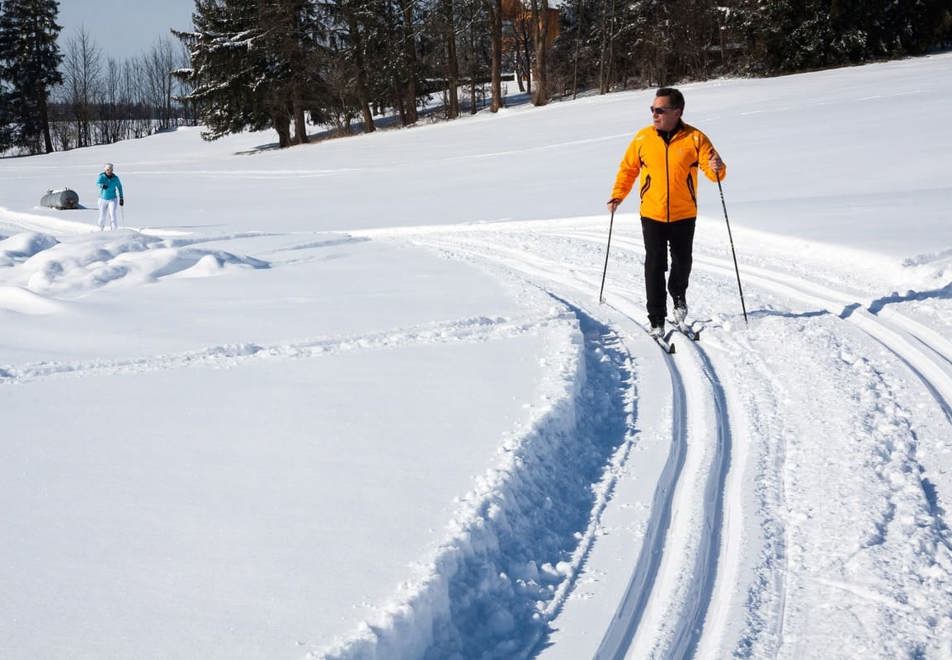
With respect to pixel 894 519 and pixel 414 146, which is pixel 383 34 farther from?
pixel 894 519

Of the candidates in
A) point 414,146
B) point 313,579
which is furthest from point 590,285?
point 414,146

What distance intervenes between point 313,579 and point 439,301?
516cm

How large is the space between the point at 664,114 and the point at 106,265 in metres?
7.42

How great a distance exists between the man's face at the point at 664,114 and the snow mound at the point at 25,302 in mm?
5921

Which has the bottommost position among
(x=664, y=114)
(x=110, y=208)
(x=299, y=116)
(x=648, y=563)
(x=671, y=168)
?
(x=648, y=563)

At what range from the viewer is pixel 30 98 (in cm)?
6109

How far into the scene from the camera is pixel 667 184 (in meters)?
6.18

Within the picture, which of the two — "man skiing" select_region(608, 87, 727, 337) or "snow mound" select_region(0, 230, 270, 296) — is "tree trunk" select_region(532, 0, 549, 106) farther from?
"man skiing" select_region(608, 87, 727, 337)

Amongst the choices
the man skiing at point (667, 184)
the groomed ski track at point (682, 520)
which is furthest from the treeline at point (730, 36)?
the groomed ski track at point (682, 520)

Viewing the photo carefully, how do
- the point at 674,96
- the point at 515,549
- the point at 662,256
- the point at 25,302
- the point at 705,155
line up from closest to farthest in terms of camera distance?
the point at 515,549, the point at 674,96, the point at 705,155, the point at 662,256, the point at 25,302

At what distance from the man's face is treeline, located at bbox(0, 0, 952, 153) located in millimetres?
32625

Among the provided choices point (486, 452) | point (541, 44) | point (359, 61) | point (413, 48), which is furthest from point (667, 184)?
point (413, 48)

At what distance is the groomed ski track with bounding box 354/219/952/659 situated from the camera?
2.84 meters

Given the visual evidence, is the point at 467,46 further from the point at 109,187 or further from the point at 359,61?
the point at 109,187
